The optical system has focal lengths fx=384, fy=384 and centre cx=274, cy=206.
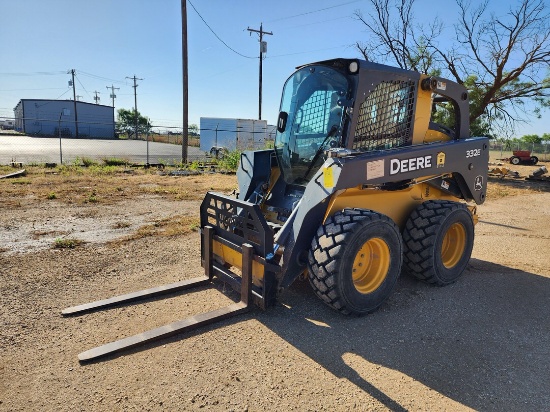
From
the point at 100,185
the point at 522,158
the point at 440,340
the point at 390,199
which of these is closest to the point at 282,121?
the point at 390,199

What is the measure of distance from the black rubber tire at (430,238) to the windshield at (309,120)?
1286mm

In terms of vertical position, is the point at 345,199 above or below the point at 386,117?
below

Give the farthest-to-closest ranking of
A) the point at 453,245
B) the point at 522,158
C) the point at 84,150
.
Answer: the point at 522,158
the point at 84,150
the point at 453,245

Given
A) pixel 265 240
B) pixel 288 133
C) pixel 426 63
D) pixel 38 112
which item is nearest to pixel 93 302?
pixel 265 240

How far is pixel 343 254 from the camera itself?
10.5 feet

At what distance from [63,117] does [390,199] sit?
204 ft

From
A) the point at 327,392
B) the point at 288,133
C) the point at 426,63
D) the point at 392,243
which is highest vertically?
the point at 426,63

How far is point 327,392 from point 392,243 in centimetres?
161

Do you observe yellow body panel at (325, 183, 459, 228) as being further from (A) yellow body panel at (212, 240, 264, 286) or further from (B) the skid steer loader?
(A) yellow body panel at (212, 240, 264, 286)

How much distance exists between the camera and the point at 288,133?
4.35m

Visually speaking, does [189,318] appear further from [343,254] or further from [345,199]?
[345,199]

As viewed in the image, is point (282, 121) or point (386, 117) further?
point (282, 121)

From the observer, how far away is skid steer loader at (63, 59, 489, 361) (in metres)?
3.33

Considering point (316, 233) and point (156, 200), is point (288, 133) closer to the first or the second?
point (316, 233)
